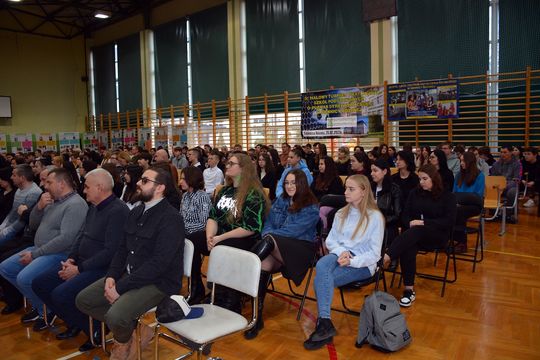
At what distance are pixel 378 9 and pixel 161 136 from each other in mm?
9029

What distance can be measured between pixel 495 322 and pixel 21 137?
67.4 ft

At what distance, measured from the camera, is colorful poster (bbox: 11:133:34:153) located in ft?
63.2

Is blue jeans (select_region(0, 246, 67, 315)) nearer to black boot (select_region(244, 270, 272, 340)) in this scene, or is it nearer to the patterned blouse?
the patterned blouse

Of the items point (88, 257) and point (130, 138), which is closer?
point (88, 257)

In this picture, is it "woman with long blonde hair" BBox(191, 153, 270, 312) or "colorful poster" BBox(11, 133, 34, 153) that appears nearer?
"woman with long blonde hair" BBox(191, 153, 270, 312)

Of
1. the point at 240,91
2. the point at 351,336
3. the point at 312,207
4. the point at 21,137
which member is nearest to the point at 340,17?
the point at 240,91

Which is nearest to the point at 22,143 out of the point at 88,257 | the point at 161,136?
the point at 161,136

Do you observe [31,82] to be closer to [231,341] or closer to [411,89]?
[411,89]

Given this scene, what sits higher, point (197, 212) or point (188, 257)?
point (197, 212)

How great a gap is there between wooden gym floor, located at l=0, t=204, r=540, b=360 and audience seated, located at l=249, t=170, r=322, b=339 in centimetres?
29

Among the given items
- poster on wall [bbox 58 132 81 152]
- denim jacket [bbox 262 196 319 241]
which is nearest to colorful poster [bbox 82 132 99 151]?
poster on wall [bbox 58 132 81 152]

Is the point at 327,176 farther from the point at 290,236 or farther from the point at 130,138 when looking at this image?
the point at 130,138

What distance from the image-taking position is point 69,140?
2083cm

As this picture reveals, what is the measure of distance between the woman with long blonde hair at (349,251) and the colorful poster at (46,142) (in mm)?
19408
